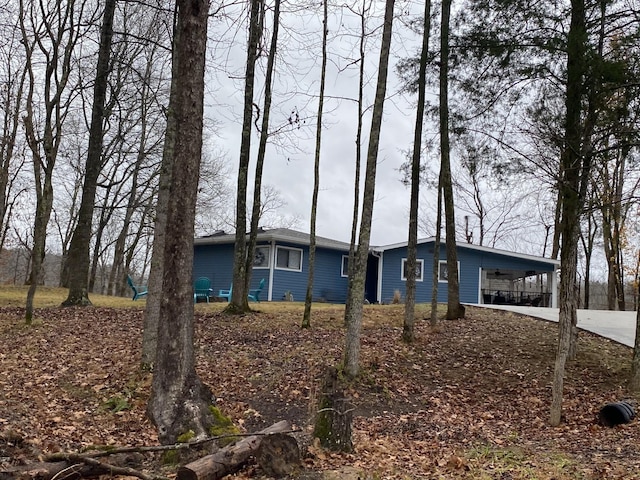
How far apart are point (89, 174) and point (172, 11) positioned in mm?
7379

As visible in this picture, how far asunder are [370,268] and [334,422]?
19.4 meters

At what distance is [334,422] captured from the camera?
5.25 meters

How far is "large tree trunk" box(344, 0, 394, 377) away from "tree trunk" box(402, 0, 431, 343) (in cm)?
239

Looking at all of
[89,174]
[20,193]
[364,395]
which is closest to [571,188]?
[364,395]

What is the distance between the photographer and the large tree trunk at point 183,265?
542cm

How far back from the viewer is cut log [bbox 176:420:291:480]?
13.2ft

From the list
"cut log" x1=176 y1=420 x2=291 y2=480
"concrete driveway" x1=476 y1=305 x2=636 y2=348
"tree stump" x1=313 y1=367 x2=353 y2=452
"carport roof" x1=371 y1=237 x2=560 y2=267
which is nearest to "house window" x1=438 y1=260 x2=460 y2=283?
"carport roof" x1=371 y1=237 x2=560 y2=267

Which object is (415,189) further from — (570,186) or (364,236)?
(570,186)

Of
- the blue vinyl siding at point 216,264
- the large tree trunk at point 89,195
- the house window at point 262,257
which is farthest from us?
the blue vinyl siding at point 216,264

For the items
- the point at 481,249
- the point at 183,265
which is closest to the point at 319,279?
the point at 481,249

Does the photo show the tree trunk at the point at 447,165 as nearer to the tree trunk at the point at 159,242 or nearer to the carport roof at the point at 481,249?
the tree trunk at the point at 159,242

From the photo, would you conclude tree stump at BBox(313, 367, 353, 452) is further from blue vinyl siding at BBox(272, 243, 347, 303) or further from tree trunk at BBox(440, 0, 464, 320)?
blue vinyl siding at BBox(272, 243, 347, 303)

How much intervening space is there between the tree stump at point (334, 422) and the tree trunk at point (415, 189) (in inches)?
212

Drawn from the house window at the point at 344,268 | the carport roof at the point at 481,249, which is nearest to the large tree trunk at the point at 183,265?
the carport roof at the point at 481,249
